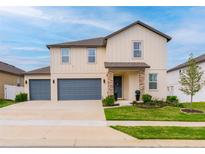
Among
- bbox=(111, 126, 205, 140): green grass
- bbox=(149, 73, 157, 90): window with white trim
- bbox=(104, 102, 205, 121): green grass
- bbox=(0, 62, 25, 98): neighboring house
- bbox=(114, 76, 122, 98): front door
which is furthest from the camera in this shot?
bbox=(0, 62, 25, 98): neighboring house

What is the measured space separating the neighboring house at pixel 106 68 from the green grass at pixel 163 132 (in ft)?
34.0

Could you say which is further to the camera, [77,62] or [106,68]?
[77,62]

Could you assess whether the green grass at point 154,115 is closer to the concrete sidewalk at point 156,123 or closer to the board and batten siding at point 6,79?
the concrete sidewalk at point 156,123

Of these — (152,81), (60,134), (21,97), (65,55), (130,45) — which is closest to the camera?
(60,134)

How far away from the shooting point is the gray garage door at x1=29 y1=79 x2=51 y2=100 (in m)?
27.0

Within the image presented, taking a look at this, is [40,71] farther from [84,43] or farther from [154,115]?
[154,115]

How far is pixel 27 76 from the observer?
1059 inches

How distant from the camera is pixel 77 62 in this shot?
82.6 ft

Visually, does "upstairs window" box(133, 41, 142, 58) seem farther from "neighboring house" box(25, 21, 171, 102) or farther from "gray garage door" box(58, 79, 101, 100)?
"gray garage door" box(58, 79, 101, 100)

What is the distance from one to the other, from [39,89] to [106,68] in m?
8.68

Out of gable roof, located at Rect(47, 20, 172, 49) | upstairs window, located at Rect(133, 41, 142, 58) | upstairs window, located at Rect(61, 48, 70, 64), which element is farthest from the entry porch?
upstairs window, located at Rect(61, 48, 70, 64)

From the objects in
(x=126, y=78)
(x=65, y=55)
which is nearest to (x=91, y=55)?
(x=65, y=55)

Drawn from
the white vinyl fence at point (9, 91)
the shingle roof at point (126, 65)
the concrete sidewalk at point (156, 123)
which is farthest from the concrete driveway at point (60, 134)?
the white vinyl fence at point (9, 91)
